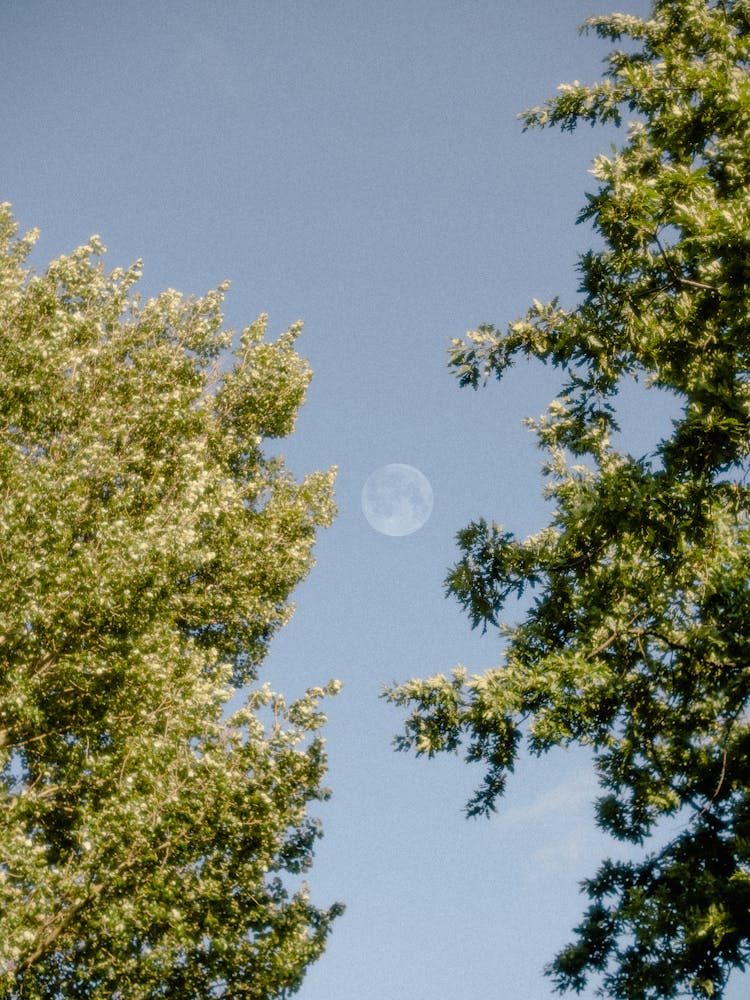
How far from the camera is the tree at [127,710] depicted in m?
9.80

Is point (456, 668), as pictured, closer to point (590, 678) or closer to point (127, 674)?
point (590, 678)

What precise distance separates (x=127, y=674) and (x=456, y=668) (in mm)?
6033

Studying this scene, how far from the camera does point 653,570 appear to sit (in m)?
9.43

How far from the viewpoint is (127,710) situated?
11.5 meters

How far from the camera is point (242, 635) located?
16.5m

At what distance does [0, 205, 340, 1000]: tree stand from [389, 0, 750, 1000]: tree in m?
4.15

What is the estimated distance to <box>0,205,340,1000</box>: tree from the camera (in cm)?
980

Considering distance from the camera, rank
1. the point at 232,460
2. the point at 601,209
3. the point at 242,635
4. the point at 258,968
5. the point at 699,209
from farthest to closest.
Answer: the point at 232,460 → the point at 242,635 → the point at 258,968 → the point at 601,209 → the point at 699,209

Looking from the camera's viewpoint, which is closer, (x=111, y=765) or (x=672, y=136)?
(x=672, y=136)

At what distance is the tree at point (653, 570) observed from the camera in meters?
8.02

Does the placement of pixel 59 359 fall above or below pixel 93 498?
above

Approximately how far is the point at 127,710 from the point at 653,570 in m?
9.69

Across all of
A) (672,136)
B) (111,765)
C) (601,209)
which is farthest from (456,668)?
(672,136)

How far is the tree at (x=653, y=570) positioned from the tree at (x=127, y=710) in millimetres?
4153
